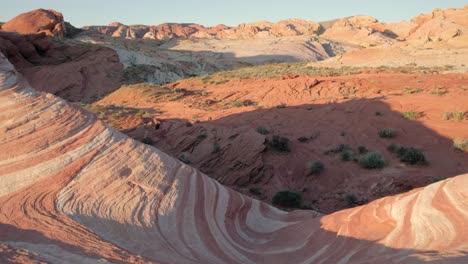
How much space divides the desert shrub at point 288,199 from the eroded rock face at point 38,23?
4079 centimetres

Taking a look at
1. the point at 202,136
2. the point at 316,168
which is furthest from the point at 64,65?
the point at 316,168

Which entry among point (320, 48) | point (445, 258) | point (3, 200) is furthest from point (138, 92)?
point (320, 48)

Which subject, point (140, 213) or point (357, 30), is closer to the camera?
point (140, 213)

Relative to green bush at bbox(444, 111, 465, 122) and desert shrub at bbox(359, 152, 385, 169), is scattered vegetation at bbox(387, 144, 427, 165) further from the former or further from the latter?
green bush at bbox(444, 111, 465, 122)

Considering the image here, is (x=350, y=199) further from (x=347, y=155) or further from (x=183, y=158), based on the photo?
(x=183, y=158)

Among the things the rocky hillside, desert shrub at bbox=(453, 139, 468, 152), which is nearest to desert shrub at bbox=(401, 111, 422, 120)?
desert shrub at bbox=(453, 139, 468, 152)

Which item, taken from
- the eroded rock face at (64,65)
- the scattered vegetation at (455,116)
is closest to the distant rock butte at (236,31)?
the eroded rock face at (64,65)

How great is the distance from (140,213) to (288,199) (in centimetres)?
593

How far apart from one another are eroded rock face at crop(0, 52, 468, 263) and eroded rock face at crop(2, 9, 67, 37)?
42.6 m

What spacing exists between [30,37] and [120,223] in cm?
3804

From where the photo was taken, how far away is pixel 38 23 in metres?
43.8

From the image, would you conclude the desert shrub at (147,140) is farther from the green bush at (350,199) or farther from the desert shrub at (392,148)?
the desert shrub at (392,148)

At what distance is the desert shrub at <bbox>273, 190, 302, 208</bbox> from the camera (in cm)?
1004

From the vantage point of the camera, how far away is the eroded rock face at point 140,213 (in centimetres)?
395
